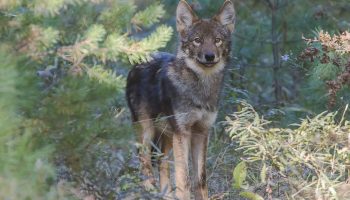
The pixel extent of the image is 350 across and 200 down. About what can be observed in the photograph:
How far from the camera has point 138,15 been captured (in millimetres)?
4973

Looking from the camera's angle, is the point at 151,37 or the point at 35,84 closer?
the point at 35,84

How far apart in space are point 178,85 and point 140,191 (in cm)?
247

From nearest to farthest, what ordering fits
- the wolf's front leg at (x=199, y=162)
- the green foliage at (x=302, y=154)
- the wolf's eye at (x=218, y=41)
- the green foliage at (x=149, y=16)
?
the green foliage at (x=149, y=16), the green foliage at (x=302, y=154), the wolf's front leg at (x=199, y=162), the wolf's eye at (x=218, y=41)

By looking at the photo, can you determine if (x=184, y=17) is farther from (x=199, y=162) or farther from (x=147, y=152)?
(x=147, y=152)

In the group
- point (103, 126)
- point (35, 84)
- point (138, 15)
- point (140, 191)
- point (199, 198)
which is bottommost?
point (199, 198)

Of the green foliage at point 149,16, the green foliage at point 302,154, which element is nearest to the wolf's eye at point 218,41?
the green foliage at point 302,154

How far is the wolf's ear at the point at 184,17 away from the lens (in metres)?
7.71

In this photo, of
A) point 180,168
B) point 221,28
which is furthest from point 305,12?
point 180,168

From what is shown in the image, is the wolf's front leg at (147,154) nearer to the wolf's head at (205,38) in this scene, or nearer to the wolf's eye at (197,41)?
the wolf's head at (205,38)

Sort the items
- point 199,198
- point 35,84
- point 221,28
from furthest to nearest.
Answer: point 221,28
point 199,198
point 35,84

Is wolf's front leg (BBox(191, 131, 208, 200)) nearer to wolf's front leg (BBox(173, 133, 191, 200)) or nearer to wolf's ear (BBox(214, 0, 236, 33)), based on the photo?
wolf's front leg (BBox(173, 133, 191, 200))

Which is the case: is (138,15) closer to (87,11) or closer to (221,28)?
(87,11)

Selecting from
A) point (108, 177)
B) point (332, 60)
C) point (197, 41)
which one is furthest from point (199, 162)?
point (108, 177)

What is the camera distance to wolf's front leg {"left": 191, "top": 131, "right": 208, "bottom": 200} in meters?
7.24
